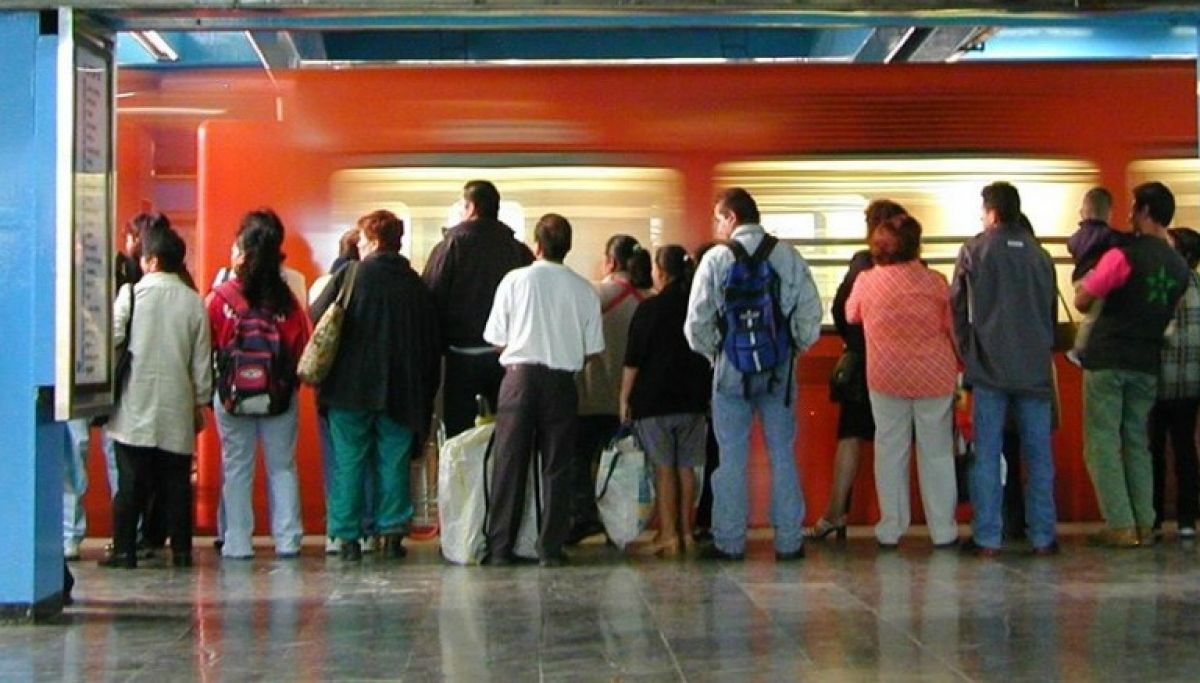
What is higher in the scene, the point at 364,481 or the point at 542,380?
the point at 542,380

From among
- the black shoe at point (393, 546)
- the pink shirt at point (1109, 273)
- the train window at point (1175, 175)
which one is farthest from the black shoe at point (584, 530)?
the train window at point (1175, 175)

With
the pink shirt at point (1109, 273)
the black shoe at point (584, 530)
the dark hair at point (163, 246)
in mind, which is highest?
the dark hair at point (163, 246)

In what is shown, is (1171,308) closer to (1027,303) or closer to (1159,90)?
(1027,303)

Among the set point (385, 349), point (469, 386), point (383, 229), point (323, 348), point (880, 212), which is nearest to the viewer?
point (323, 348)

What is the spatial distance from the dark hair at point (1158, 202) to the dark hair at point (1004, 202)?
0.80 meters

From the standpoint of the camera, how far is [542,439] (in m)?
9.33

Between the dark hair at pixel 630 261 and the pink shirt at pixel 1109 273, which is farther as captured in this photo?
the dark hair at pixel 630 261

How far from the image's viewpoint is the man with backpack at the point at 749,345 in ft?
30.5

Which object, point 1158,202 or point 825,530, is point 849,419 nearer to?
point 825,530

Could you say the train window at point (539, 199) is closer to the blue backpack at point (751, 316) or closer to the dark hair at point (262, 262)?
the dark hair at point (262, 262)

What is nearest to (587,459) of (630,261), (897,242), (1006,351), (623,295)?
(623,295)

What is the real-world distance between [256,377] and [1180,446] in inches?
199

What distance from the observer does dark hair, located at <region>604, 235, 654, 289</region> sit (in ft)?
33.8

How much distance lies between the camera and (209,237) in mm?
10773
